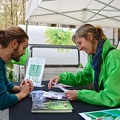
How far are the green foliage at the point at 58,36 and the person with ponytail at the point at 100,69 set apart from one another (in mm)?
2830

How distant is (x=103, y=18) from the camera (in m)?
4.03

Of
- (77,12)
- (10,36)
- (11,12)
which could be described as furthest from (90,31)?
(11,12)

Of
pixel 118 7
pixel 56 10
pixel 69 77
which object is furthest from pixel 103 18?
pixel 69 77

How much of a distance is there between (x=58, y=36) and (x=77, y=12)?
2.52ft

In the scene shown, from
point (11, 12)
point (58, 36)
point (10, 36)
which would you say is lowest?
point (10, 36)

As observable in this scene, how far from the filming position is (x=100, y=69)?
4.08ft

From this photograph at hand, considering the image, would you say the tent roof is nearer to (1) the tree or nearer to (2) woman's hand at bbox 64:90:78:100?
(2) woman's hand at bbox 64:90:78:100

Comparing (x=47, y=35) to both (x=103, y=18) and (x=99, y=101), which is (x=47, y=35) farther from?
(x=99, y=101)

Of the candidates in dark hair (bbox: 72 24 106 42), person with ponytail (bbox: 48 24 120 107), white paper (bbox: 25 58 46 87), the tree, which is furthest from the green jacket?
the tree

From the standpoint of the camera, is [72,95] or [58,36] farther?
[58,36]

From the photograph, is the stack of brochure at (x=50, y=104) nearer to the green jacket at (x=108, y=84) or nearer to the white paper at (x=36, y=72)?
the green jacket at (x=108, y=84)

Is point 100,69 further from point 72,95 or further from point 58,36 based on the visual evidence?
point 58,36

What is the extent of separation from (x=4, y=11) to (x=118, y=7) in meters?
7.86

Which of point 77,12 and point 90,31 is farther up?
point 77,12
